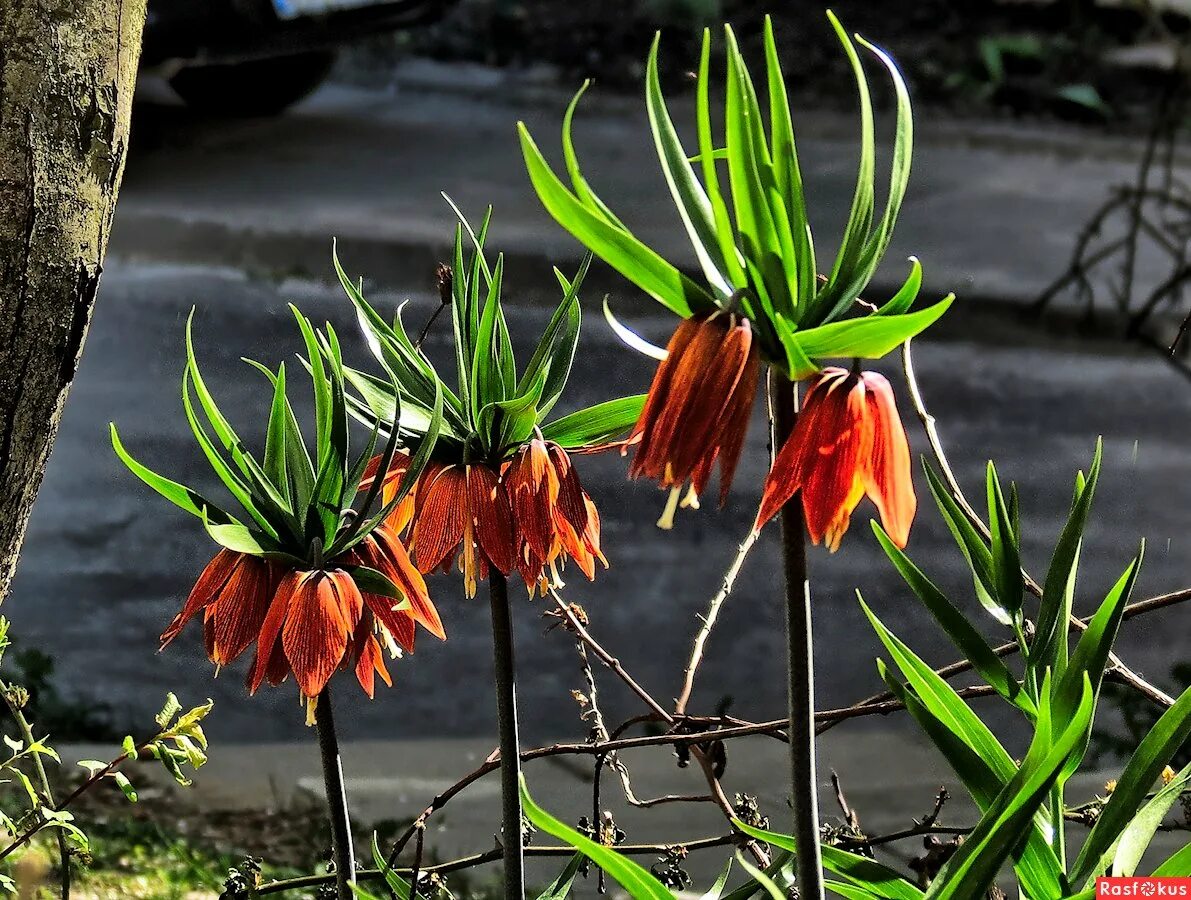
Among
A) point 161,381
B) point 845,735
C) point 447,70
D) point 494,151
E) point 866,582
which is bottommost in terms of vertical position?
point 845,735

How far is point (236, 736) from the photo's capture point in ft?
4.55

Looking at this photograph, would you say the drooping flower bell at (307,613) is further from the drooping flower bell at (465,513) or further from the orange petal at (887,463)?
the orange petal at (887,463)

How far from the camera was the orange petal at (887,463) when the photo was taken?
34cm

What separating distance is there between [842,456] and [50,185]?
34 centimetres

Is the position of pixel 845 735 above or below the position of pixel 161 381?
below

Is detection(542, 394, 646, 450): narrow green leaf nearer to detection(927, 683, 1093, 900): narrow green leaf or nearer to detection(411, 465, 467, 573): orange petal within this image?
detection(411, 465, 467, 573): orange petal

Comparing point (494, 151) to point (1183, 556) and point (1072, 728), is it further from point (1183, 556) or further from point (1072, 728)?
point (1072, 728)

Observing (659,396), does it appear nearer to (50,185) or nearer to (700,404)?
(700,404)

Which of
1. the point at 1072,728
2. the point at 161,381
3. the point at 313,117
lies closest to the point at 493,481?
the point at 1072,728

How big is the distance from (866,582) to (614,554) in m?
0.32

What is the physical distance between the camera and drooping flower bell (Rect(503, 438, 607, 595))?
428mm

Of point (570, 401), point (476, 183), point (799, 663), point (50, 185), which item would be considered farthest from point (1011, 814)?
point (476, 183)

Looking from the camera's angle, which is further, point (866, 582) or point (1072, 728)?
point (866, 582)

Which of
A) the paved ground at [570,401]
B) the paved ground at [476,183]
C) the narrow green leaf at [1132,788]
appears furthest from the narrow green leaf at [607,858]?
the paved ground at [476,183]
